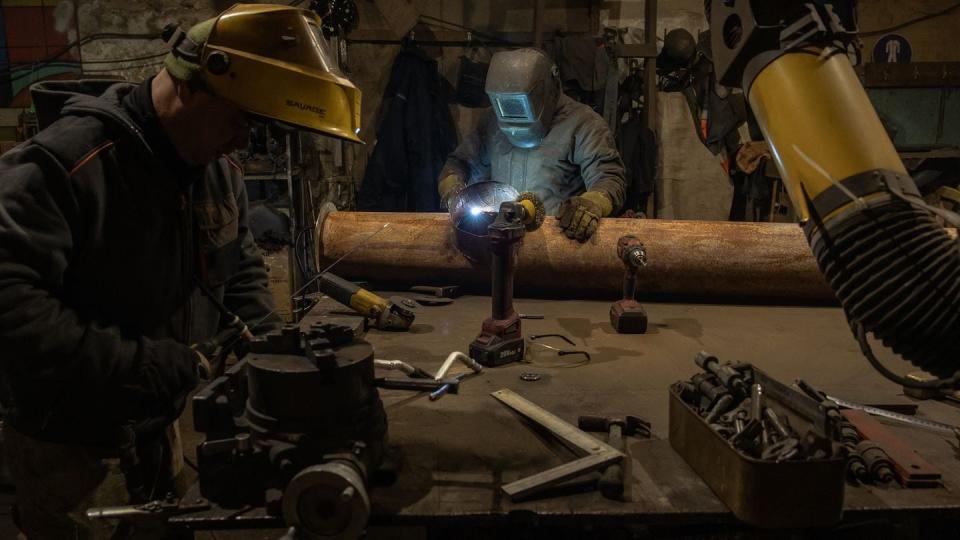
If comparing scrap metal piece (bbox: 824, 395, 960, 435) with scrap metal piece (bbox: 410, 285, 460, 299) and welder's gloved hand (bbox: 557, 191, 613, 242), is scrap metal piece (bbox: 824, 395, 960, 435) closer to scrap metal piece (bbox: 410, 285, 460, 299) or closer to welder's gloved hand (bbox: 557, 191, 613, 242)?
welder's gloved hand (bbox: 557, 191, 613, 242)

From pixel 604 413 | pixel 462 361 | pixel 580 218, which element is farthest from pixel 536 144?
pixel 604 413

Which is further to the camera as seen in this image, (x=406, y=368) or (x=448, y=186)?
(x=448, y=186)

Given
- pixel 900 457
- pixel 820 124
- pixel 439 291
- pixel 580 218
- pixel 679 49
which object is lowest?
pixel 439 291

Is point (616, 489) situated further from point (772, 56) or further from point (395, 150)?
point (395, 150)

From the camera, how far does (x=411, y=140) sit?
228 inches

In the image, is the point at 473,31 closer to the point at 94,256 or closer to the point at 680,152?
the point at 680,152

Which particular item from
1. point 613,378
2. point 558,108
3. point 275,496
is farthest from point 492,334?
point 558,108

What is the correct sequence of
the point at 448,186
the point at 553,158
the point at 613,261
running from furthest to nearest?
1. the point at 553,158
2. the point at 448,186
3. the point at 613,261

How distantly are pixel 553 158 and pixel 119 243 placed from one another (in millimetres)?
3173

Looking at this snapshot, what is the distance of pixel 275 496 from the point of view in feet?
4.09

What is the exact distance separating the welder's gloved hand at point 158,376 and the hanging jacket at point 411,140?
4.26 m

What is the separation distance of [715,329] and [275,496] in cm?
215

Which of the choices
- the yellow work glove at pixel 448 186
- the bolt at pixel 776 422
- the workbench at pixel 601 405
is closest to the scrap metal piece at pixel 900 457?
the workbench at pixel 601 405

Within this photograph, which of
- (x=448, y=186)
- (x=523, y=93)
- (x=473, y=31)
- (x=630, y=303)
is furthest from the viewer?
(x=473, y=31)
